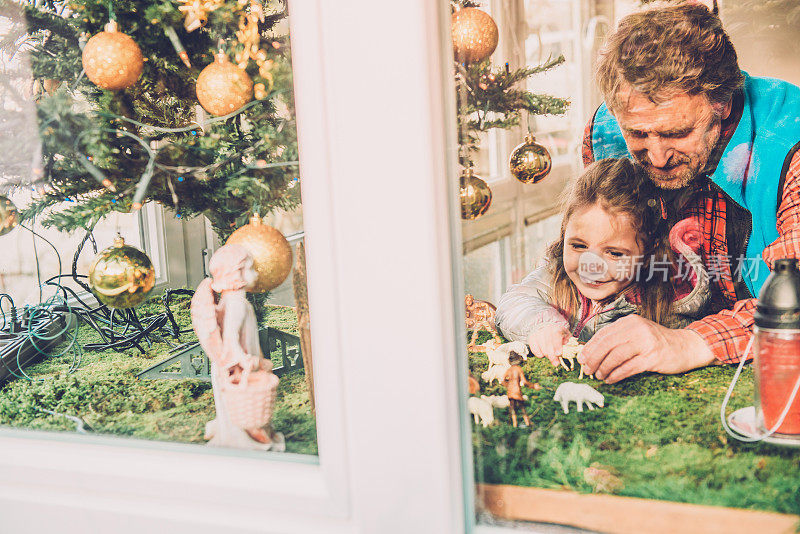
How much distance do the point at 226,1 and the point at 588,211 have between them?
58cm

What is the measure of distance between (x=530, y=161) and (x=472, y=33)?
0.56 feet

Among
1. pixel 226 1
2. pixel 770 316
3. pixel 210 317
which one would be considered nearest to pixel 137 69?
pixel 226 1

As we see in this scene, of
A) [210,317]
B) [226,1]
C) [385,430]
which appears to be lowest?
[385,430]

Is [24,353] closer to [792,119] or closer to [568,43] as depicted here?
[568,43]

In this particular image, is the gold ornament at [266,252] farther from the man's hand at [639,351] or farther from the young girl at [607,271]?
the man's hand at [639,351]

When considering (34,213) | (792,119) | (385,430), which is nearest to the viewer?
(792,119)

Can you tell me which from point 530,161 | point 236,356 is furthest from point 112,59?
point 530,161

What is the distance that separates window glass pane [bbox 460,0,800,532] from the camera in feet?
2.43

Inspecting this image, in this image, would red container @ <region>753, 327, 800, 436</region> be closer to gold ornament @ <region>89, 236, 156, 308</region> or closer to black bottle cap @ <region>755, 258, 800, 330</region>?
black bottle cap @ <region>755, 258, 800, 330</region>

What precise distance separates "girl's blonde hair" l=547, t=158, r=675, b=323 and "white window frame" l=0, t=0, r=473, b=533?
164 mm

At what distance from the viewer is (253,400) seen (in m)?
0.93

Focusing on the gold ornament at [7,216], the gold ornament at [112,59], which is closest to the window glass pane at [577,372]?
the gold ornament at [112,59]

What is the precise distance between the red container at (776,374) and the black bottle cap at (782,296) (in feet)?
0.04

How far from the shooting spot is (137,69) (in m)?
0.94
